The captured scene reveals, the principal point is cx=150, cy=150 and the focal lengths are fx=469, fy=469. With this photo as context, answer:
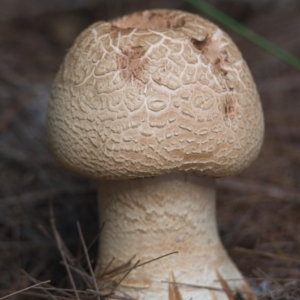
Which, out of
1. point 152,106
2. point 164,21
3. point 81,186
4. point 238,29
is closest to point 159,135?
point 152,106

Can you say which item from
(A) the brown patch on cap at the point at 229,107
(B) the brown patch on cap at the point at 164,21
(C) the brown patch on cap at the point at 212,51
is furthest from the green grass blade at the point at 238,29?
(A) the brown patch on cap at the point at 229,107

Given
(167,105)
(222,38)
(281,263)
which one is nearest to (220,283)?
(281,263)

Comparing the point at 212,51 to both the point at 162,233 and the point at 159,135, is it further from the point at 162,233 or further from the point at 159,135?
the point at 162,233

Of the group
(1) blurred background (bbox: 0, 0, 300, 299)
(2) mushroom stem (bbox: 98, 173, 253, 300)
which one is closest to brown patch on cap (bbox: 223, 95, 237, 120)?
(2) mushroom stem (bbox: 98, 173, 253, 300)

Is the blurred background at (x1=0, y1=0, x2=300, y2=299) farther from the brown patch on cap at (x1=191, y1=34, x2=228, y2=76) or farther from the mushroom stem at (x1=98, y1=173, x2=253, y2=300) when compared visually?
the brown patch on cap at (x1=191, y1=34, x2=228, y2=76)

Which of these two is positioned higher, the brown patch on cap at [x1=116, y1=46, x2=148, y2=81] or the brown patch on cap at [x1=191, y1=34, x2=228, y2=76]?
the brown patch on cap at [x1=191, y1=34, x2=228, y2=76]

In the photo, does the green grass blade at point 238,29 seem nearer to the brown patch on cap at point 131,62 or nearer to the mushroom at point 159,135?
the mushroom at point 159,135

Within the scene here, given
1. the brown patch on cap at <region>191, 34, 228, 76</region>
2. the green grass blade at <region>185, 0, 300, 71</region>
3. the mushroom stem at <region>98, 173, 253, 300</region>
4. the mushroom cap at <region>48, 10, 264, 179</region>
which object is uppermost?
the green grass blade at <region>185, 0, 300, 71</region>

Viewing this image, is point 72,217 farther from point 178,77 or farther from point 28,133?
point 178,77
